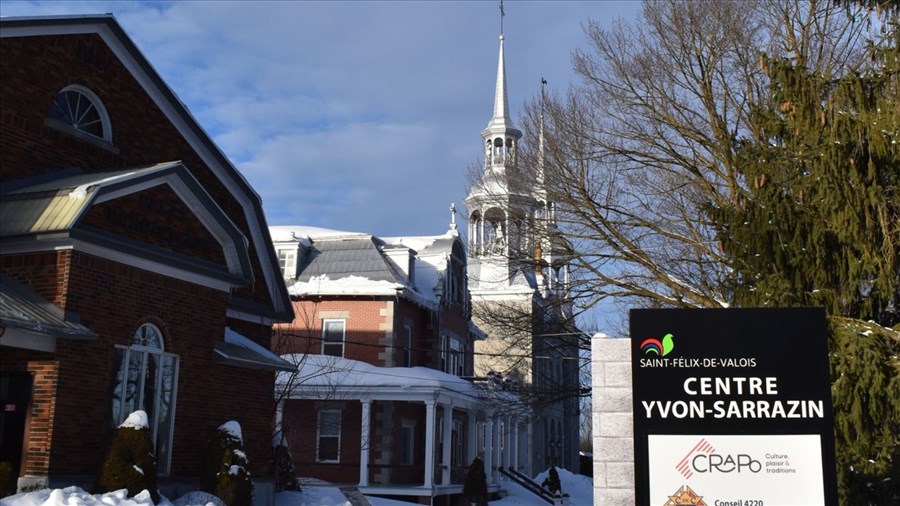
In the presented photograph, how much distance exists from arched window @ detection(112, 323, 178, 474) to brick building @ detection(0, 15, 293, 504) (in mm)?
21

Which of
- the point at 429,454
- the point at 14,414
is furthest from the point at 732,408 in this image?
the point at 429,454

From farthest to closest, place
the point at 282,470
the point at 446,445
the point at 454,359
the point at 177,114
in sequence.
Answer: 1. the point at 454,359
2. the point at 446,445
3. the point at 282,470
4. the point at 177,114

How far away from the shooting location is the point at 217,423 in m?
15.6

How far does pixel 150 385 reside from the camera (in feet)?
46.1

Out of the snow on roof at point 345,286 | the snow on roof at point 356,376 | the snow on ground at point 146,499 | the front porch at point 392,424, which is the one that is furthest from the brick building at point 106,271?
the snow on roof at point 345,286

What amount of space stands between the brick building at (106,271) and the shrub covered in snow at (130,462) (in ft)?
Answer: 2.00

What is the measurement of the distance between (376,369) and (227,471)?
14.4m

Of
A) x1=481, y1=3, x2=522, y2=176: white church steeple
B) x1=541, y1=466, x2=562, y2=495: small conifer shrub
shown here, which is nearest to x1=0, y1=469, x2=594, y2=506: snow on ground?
x1=541, y1=466, x2=562, y2=495: small conifer shrub

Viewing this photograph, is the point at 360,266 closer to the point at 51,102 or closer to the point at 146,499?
the point at 51,102

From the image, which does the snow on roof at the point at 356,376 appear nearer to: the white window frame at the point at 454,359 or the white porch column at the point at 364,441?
the white porch column at the point at 364,441

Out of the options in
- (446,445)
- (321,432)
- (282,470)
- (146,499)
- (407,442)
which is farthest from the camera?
(407,442)

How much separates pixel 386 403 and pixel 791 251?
1707 cm

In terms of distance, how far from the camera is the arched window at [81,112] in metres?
15.1

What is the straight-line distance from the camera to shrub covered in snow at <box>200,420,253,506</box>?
46.0ft
